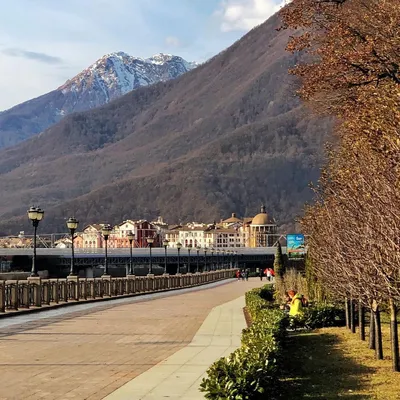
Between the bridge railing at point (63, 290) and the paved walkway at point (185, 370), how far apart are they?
869cm

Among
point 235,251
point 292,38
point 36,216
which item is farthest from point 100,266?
point 292,38

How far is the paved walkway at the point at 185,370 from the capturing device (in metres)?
11.6

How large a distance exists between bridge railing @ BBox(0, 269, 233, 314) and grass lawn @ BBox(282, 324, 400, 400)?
12.5 m

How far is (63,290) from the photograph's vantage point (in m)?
35.2

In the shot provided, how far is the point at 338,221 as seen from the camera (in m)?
17.2

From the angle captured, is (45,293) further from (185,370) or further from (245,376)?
(245,376)

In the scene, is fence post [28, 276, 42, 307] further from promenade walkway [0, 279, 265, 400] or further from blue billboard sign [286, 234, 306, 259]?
blue billboard sign [286, 234, 306, 259]

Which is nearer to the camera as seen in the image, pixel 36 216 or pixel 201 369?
pixel 201 369

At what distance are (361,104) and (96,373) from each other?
9.42 meters

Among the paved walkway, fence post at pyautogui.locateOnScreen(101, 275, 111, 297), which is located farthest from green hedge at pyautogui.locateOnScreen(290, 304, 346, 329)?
fence post at pyautogui.locateOnScreen(101, 275, 111, 297)

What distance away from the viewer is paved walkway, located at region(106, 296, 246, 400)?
38.2ft

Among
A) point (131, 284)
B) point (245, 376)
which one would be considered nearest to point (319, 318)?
point (245, 376)

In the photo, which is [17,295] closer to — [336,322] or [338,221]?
[336,322]

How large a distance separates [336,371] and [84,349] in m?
6.21
